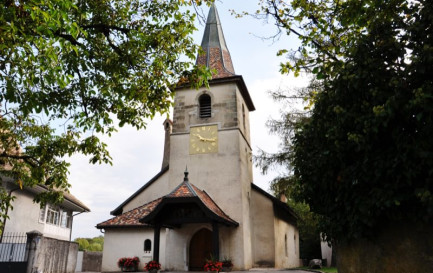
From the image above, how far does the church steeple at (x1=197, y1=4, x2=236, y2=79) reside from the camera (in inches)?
910

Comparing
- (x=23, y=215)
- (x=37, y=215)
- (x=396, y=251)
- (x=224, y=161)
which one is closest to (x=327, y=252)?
(x=224, y=161)

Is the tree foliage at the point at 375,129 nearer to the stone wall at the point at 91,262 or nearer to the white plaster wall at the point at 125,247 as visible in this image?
the white plaster wall at the point at 125,247

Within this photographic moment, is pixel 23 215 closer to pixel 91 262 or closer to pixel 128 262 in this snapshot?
pixel 128 262

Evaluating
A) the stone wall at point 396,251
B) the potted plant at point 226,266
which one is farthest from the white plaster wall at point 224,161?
the stone wall at point 396,251

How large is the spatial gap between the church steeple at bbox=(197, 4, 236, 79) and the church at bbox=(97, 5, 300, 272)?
14cm

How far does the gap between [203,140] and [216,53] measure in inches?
287

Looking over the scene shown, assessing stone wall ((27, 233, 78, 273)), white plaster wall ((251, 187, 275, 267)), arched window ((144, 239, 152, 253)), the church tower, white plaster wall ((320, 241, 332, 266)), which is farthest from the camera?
white plaster wall ((320, 241, 332, 266))

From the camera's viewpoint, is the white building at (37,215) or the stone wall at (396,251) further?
the white building at (37,215)

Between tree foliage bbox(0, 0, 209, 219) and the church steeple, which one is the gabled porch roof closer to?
tree foliage bbox(0, 0, 209, 219)

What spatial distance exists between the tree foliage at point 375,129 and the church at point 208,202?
903cm

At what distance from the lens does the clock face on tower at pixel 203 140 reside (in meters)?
20.3

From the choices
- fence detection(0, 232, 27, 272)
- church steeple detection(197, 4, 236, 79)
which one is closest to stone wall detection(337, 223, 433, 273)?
fence detection(0, 232, 27, 272)

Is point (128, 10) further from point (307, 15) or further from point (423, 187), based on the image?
point (423, 187)

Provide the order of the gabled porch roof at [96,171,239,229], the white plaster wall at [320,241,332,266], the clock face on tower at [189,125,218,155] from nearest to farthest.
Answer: the gabled porch roof at [96,171,239,229] → the clock face on tower at [189,125,218,155] → the white plaster wall at [320,241,332,266]
